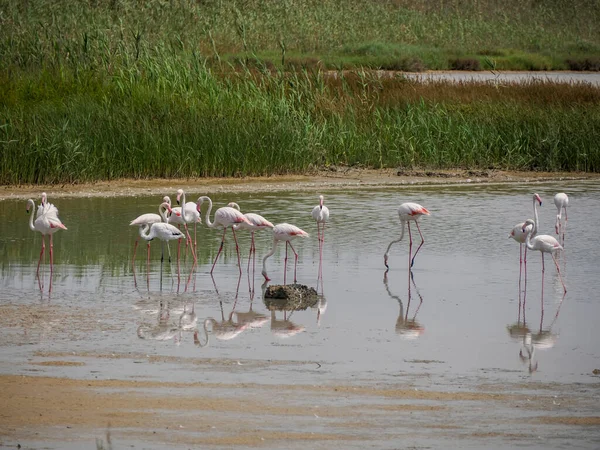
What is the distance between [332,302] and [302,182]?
30.9ft

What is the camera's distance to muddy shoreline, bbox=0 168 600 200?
17953 mm

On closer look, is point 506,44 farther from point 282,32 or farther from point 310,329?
point 310,329

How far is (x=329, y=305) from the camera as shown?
34.3 feet

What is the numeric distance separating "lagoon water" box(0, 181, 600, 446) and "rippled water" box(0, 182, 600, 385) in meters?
0.02

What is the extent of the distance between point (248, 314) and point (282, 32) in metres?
35.1

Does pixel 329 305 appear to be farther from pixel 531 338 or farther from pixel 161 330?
pixel 531 338

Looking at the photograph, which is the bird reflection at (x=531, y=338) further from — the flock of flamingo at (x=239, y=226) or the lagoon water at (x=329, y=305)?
the flock of flamingo at (x=239, y=226)

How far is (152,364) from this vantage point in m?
8.11

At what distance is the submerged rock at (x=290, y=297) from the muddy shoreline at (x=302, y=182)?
25.3ft

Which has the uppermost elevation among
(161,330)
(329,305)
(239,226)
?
(239,226)

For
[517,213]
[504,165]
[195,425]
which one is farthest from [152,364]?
[504,165]

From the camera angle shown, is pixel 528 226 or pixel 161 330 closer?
pixel 161 330

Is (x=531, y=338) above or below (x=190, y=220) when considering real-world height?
below

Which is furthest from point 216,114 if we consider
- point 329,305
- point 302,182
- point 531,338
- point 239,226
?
point 531,338
